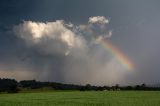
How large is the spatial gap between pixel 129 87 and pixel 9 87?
72106mm

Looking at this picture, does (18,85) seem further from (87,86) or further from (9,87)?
(87,86)

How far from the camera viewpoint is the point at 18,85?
193 meters

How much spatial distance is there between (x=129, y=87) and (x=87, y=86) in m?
25.7

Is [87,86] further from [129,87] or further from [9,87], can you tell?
[9,87]

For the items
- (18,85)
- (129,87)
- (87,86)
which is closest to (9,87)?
(18,85)

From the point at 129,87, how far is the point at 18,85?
67.8 metres

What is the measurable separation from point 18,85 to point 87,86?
42.7 meters

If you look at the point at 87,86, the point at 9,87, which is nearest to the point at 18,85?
the point at 9,87

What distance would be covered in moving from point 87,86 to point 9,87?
4742 cm

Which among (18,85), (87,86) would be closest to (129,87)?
(87,86)

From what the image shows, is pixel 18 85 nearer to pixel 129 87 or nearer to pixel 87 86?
pixel 87 86

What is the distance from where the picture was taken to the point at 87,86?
191 meters

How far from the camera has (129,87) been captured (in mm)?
182625
